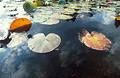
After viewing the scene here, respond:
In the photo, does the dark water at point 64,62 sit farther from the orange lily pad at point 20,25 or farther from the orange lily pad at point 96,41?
the orange lily pad at point 20,25

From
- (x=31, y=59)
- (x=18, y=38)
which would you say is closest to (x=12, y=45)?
(x=18, y=38)

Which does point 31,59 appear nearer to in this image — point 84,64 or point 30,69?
point 30,69

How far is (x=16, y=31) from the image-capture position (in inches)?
105

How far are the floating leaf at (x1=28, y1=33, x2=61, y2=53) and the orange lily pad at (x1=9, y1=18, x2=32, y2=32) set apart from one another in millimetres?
936

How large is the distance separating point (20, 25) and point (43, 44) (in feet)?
5.31

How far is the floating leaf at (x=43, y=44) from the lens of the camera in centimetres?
183

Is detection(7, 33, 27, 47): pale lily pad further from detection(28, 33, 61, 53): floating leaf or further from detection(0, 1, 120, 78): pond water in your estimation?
detection(28, 33, 61, 53): floating leaf

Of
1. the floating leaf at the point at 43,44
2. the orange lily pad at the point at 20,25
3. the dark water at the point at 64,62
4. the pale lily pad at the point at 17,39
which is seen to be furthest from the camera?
the orange lily pad at the point at 20,25

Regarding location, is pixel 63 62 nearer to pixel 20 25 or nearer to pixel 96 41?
pixel 96 41

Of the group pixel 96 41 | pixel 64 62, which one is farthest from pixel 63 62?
pixel 96 41

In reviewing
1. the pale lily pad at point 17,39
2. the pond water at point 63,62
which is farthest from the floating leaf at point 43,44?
the pale lily pad at point 17,39

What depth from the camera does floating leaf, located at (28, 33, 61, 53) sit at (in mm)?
1830

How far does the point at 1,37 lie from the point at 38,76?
68.7 inches

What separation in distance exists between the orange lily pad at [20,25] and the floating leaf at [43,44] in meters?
0.94
